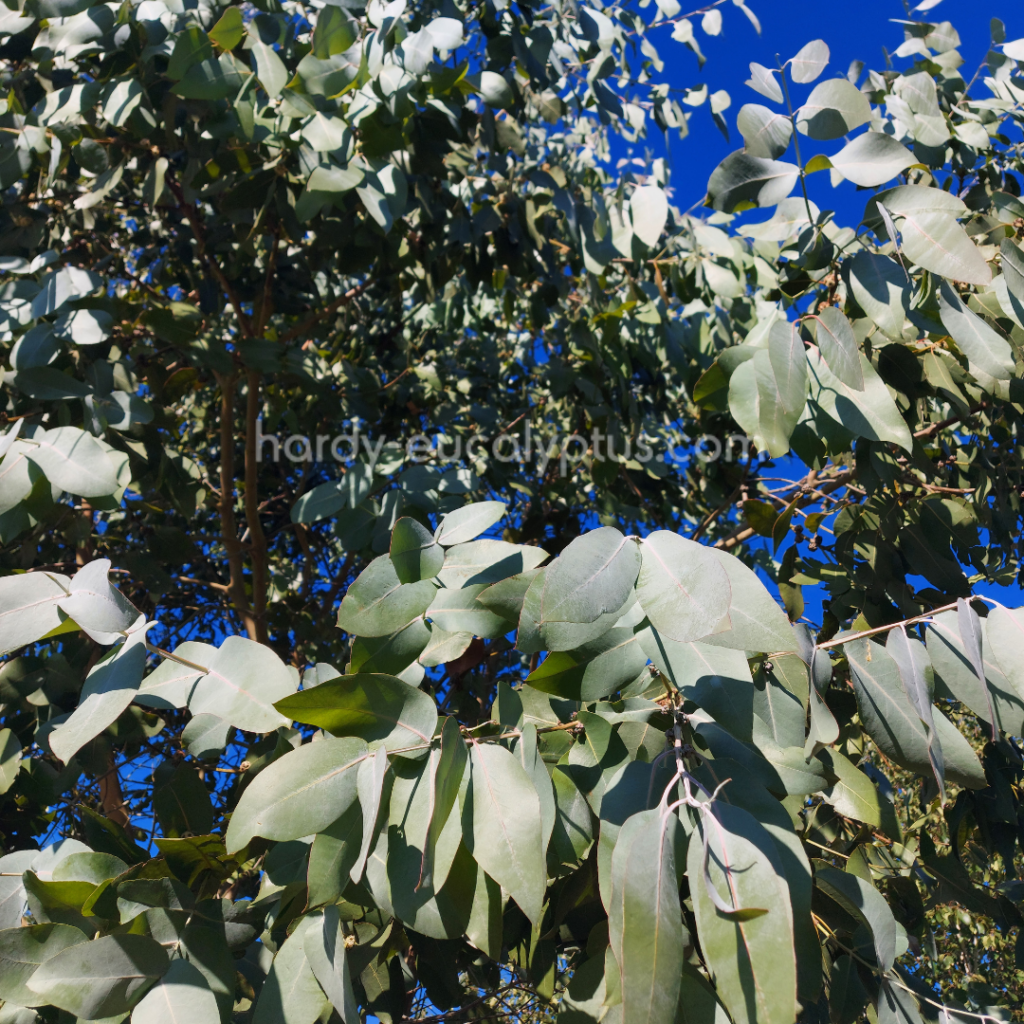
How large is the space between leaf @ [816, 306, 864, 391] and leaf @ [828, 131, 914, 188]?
145 millimetres

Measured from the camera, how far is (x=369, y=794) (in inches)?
24.5

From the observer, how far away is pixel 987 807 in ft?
4.66

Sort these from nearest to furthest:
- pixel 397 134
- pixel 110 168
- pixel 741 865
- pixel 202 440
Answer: pixel 741 865 → pixel 397 134 → pixel 110 168 → pixel 202 440

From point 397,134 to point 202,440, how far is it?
225 centimetres

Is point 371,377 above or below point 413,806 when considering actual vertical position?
below

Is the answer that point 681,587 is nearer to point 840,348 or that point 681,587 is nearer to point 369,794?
point 369,794

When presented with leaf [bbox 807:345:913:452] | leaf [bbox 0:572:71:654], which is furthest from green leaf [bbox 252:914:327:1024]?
leaf [bbox 807:345:913:452]

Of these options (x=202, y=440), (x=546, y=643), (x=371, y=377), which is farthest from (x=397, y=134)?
(x=202, y=440)

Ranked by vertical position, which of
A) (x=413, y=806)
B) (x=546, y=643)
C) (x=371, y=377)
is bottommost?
(x=371, y=377)

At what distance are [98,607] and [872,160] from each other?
36.5 inches

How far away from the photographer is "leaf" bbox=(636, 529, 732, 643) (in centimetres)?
56

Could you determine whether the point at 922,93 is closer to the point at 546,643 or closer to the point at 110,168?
the point at 546,643

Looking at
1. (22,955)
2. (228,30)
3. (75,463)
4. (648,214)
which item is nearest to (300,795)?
(22,955)

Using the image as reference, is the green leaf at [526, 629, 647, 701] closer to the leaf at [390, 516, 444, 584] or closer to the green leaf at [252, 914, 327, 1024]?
the leaf at [390, 516, 444, 584]
